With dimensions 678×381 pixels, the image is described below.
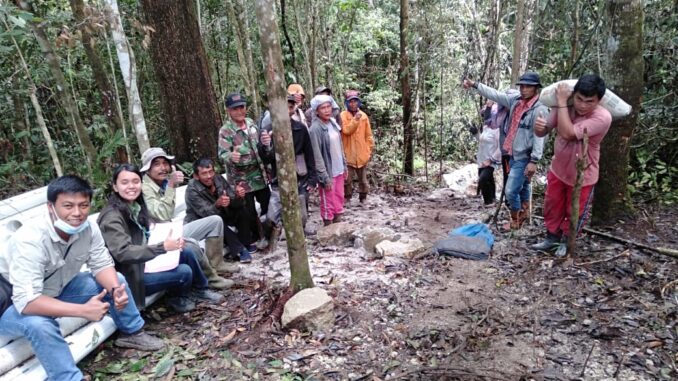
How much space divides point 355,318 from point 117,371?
188cm

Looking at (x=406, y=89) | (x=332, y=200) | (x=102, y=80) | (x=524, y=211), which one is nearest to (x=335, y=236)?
(x=332, y=200)

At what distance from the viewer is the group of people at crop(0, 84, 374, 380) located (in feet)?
9.24

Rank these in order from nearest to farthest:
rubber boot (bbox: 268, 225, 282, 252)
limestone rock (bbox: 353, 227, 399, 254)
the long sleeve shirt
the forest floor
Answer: the long sleeve shirt, the forest floor, limestone rock (bbox: 353, 227, 399, 254), rubber boot (bbox: 268, 225, 282, 252)

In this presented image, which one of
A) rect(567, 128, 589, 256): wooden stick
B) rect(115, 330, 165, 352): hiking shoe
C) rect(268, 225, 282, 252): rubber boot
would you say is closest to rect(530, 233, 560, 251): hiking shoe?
rect(567, 128, 589, 256): wooden stick

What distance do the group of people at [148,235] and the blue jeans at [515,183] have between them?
229cm

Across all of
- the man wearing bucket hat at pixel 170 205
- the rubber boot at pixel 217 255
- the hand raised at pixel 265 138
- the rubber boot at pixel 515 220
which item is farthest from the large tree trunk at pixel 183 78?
the rubber boot at pixel 515 220

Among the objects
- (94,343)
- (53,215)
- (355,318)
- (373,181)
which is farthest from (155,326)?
(373,181)

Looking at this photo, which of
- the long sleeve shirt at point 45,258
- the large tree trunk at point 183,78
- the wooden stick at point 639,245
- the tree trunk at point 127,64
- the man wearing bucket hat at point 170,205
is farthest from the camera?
the large tree trunk at point 183,78

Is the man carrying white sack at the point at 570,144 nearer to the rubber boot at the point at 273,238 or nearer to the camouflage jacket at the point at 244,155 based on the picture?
the rubber boot at the point at 273,238

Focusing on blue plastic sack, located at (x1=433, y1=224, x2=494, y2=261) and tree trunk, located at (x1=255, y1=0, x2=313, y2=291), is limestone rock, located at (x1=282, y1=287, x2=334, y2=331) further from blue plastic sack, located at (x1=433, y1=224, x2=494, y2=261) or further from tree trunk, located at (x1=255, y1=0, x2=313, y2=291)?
blue plastic sack, located at (x1=433, y1=224, x2=494, y2=261)

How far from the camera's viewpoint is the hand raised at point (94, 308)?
294cm

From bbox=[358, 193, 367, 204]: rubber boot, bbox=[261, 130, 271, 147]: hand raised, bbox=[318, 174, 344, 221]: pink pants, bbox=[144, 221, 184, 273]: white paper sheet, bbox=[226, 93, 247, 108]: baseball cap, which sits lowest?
bbox=[358, 193, 367, 204]: rubber boot

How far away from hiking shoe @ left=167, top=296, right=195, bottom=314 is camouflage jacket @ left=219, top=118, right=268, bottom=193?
5.47 feet

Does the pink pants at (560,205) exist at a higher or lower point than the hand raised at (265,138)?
lower
